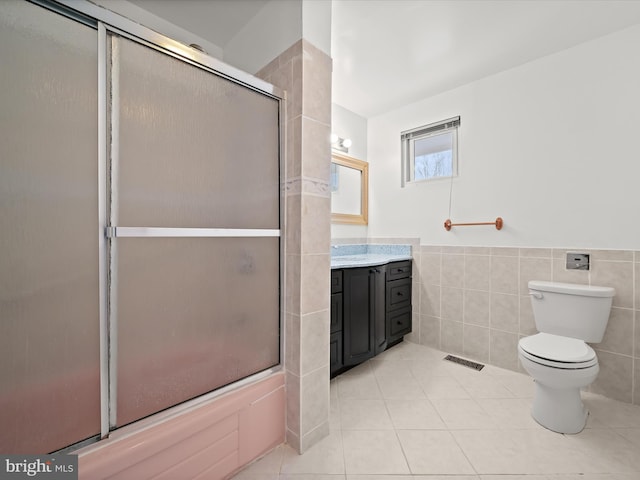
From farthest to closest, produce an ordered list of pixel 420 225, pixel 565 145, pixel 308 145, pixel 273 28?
pixel 420 225 < pixel 565 145 < pixel 273 28 < pixel 308 145

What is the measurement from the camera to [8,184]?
2.48 feet

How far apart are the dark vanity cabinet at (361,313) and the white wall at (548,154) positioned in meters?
0.74

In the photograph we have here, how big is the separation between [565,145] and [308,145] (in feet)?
6.16


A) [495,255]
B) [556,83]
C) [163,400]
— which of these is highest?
[556,83]

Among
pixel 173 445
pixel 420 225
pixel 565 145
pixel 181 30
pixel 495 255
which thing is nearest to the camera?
pixel 173 445

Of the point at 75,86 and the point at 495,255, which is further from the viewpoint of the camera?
the point at 495,255

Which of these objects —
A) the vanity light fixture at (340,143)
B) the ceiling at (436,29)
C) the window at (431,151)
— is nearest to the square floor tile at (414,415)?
the window at (431,151)

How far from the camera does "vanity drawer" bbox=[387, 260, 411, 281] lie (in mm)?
2402

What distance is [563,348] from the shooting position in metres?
1.57

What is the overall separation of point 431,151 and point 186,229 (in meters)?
2.39

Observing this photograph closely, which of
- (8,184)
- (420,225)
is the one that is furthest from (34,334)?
(420,225)

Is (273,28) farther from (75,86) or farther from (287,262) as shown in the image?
(287,262)

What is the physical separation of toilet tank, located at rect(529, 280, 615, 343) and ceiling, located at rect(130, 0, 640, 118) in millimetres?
1642

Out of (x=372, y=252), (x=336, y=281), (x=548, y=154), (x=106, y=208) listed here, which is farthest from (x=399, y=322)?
(x=106, y=208)
